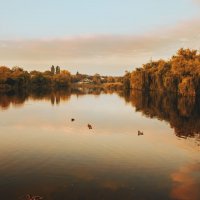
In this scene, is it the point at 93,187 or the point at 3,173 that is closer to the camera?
the point at 93,187

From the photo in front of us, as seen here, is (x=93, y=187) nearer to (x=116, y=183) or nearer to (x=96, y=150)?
(x=116, y=183)

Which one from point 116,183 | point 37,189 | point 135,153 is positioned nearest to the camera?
point 37,189

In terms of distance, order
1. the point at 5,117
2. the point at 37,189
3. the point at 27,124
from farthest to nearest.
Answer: the point at 5,117 → the point at 27,124 → the point at 37,189

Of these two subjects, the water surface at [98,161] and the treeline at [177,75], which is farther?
the treeline at [177,75]

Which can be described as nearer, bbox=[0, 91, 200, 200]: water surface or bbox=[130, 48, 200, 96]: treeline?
bbox=[0, 91, 200, 200]: water surface

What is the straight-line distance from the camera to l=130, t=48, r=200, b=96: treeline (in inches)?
3748

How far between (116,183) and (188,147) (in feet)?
44.4

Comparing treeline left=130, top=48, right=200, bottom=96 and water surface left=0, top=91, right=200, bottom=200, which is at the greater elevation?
treeline left=130, top=48, right=200, bottom=96

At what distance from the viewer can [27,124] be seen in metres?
A: 43.7

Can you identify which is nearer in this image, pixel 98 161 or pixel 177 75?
pixel 98 161

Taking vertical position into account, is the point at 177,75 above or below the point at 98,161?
above

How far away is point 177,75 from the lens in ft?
347

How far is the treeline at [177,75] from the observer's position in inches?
3748

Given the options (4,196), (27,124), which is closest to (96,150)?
(4,196)
